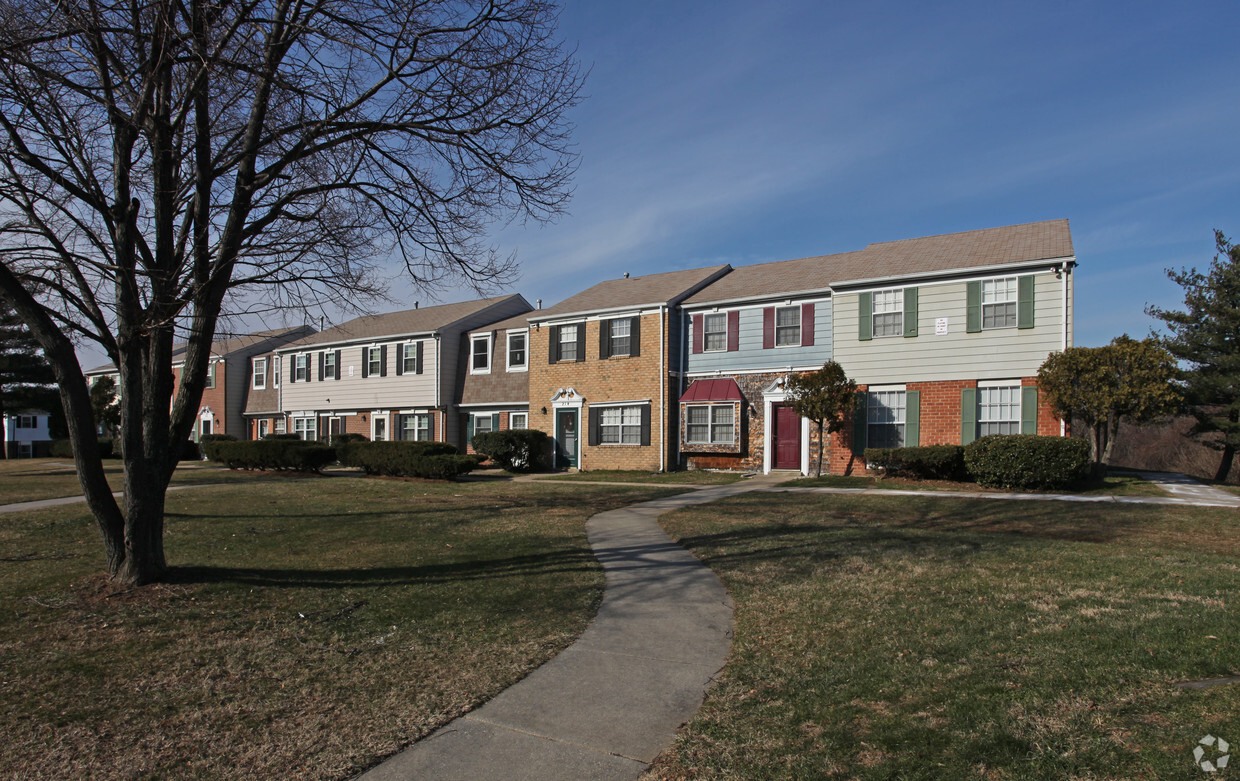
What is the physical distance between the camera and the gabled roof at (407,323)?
29.8 meters

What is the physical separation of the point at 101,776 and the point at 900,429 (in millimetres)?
17959

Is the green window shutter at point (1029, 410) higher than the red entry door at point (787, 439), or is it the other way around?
the green window shutter at point (1029, 410)

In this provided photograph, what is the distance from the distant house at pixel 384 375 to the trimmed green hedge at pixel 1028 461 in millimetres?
19573

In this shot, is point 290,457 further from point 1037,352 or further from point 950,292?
point 1037,352

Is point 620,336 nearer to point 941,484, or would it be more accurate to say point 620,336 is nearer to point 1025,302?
point 941,484

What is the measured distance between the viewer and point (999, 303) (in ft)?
57.9

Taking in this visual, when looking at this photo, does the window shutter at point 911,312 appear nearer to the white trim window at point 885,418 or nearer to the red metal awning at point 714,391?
the white trim window at point 885,418

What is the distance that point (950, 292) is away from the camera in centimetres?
1822

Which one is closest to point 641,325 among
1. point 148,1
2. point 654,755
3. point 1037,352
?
point 1037,352

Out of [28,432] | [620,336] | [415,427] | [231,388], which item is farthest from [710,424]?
[28,432]

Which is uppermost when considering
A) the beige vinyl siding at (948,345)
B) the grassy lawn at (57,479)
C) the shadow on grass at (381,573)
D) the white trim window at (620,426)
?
the beige vinyl siding at (948,345)

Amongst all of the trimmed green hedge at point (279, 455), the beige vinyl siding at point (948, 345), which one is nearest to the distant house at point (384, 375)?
the trimmed green hedge at point (279, 455)

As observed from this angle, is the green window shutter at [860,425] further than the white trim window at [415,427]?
No

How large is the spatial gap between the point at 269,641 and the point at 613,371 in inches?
716
